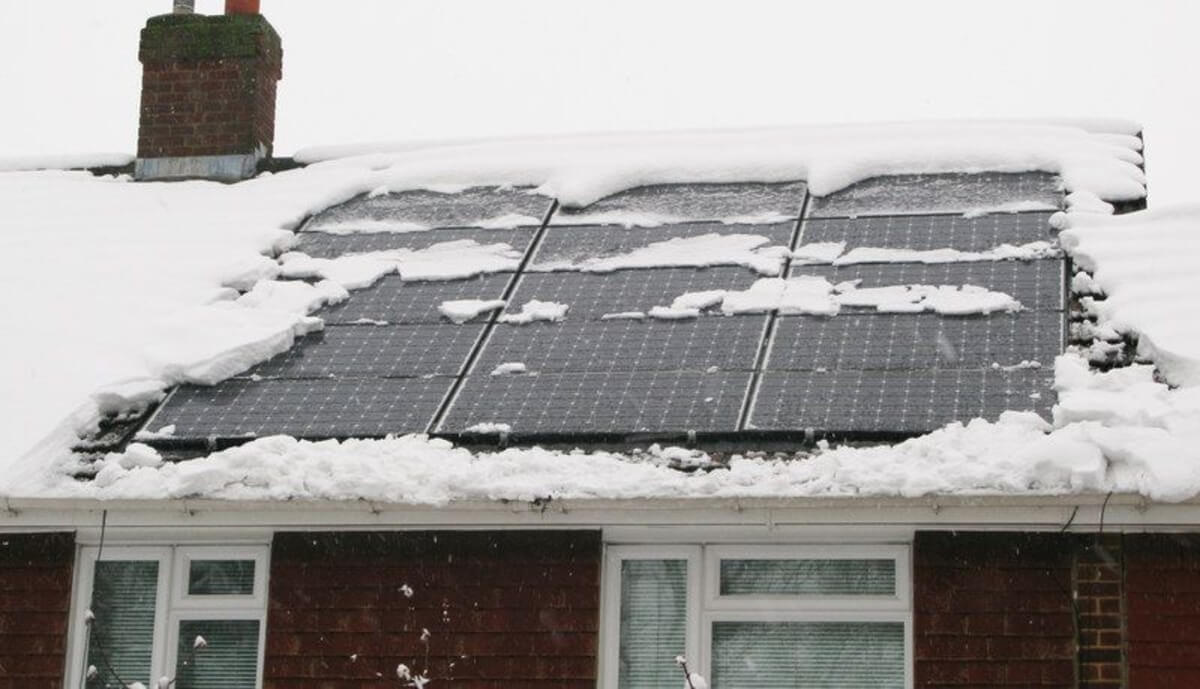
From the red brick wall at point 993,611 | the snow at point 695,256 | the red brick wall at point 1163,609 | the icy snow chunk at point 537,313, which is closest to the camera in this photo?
the red brick wall at point 1163,609

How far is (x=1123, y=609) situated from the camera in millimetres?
8812

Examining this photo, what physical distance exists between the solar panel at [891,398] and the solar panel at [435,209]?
3.34 meters

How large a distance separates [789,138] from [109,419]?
5.79m

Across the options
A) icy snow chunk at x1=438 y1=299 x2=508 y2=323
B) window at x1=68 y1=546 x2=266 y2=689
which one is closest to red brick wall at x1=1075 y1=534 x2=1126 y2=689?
icy snow chunk at x1=438 y1=299 x2=508 y2=323

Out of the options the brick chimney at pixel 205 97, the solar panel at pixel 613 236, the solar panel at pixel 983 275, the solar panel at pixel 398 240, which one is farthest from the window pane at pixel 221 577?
the brick chimney at pixel 205 97

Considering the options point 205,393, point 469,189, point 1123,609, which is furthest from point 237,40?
point 1123,609

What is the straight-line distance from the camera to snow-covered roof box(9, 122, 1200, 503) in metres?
9.19

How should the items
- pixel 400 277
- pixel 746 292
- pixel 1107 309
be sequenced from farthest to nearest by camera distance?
pixel 400 277, pixel 746 292, pixel 1107 309

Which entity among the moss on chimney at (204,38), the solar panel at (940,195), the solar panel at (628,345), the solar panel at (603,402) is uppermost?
the moss on chimney at (204,38)

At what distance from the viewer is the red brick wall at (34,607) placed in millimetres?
9898

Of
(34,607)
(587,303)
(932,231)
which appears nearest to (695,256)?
(587,303)

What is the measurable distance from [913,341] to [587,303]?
2079 millimetres

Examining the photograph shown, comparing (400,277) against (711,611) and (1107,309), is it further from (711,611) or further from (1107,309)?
(1107,309)

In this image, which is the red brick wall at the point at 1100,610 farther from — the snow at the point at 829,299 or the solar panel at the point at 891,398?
the snow at the point at 829,299
